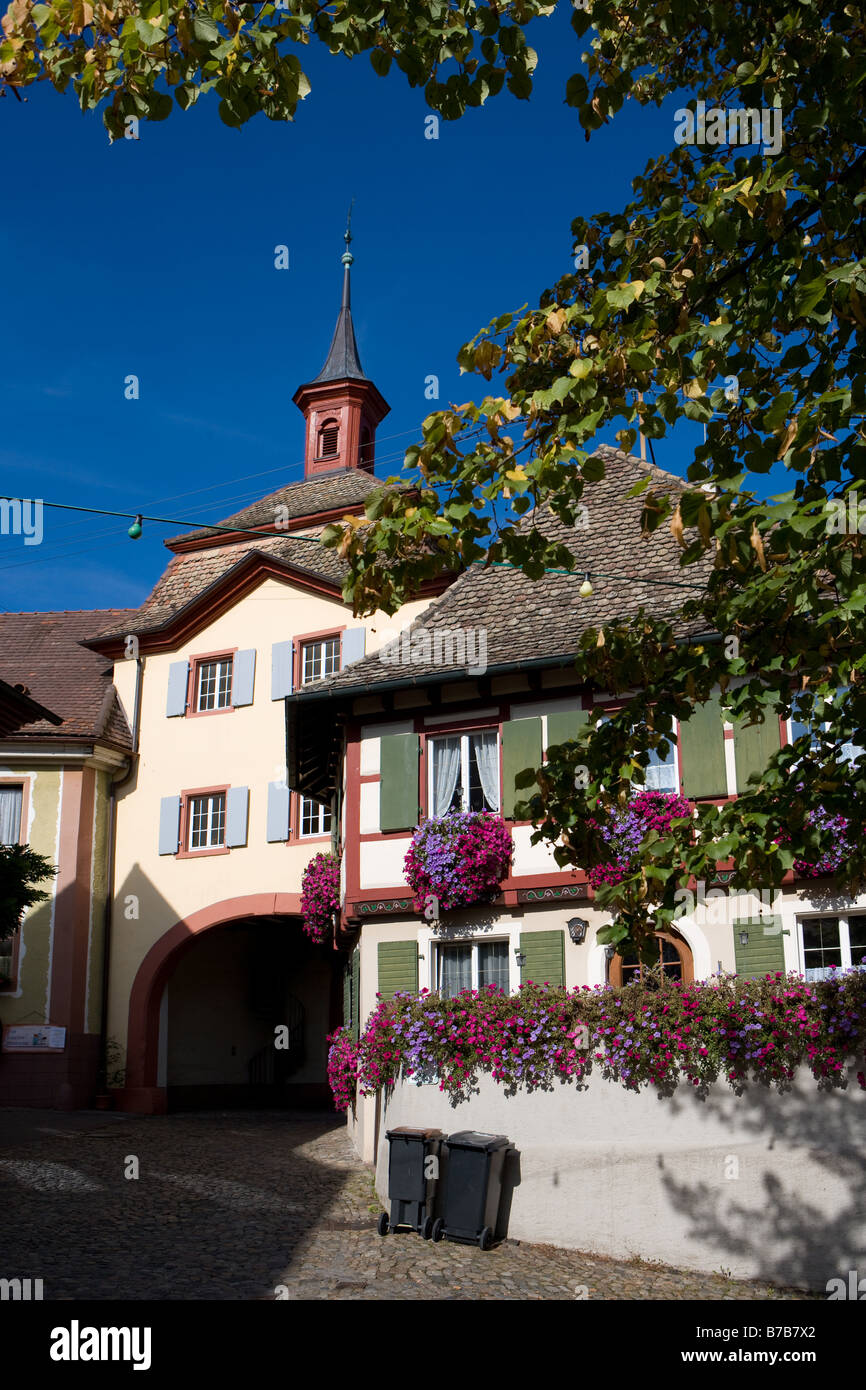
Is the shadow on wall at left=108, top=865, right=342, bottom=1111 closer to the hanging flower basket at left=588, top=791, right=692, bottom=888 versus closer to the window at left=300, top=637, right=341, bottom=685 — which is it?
the window at left=300, top=637, right=341, bottom=685

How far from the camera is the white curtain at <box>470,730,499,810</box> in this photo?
1452 cm

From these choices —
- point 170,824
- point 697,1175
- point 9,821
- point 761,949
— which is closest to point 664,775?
point 761,949

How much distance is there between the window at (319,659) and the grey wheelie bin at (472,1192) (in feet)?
36.8

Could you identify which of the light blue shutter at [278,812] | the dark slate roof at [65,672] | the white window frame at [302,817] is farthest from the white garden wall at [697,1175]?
the dark slate roof at [65,672]

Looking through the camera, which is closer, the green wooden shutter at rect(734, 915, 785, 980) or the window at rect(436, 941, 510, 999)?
the green wooden shutter at rect(734, 915, 785, 980)

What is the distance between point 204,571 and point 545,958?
44.5ft

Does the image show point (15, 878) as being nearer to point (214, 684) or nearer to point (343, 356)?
point (214, 684)

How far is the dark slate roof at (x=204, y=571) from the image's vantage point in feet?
73.6

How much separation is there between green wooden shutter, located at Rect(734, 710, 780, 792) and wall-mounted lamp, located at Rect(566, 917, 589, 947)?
214 cm

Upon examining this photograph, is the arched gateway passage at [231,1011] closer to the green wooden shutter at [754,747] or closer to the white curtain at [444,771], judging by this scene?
the white curtain at [444,771]

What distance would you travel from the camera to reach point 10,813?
21.9m

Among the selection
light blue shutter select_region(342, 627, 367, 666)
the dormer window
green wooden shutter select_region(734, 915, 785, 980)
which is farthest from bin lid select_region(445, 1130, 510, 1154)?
the dormer window

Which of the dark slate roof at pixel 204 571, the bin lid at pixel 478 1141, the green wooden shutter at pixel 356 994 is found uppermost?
the dark slate roof at pixel 204 571
